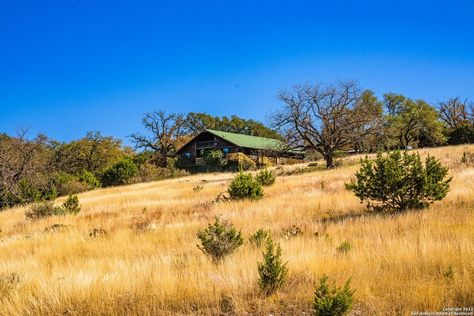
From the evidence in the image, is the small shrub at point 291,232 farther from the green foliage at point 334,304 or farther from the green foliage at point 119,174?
the green foliage at point 119,174

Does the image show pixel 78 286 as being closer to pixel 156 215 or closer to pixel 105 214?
pixel 156 215

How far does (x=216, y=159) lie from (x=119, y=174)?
13.4m

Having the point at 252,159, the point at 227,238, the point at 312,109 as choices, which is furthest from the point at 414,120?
→ the point at 227,238

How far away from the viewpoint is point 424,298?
12.0 feet

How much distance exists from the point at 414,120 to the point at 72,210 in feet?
165

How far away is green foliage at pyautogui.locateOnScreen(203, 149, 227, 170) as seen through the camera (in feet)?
158

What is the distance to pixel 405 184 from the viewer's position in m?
9.05

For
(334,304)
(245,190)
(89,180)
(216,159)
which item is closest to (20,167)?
(89,180)

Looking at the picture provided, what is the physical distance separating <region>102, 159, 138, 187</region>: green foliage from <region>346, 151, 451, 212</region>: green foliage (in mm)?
33158

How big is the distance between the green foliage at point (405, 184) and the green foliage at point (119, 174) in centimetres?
3316

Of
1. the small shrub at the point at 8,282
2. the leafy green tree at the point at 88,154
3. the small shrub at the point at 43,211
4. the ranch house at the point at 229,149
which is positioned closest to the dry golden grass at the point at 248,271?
the small shrub at the point at 8,282

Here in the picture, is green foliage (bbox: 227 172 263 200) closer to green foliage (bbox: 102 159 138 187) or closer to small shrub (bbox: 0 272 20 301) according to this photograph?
small shrub (bbox: 0 272 20 301)

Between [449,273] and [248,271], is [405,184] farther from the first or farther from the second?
[248,271]

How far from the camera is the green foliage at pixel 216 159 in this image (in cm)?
4809
